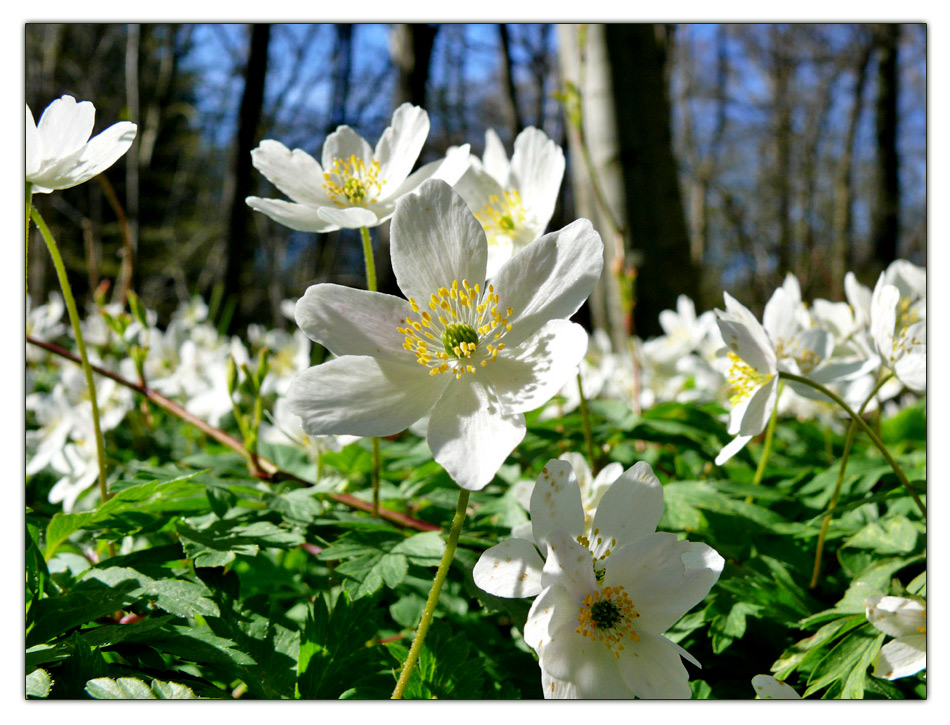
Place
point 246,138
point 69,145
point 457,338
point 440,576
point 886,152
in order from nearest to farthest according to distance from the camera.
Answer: point 440,576 < point 457,338 < point 69,145 < point 886,152 < point 246,138

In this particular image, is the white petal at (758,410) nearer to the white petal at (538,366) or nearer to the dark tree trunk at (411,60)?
the white petal at (538,366)

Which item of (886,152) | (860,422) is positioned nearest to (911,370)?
(860,422)

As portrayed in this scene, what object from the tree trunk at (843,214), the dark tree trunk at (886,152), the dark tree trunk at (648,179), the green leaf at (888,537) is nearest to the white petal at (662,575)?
the green leaf at (888,537)

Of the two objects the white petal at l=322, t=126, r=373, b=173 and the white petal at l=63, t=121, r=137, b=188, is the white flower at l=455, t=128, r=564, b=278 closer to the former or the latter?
the white petal at l=322, t=126, r=373, b=173

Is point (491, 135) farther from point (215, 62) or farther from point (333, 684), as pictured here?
point (215, 62)

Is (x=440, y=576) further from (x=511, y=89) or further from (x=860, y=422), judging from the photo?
(x=511, y=89)

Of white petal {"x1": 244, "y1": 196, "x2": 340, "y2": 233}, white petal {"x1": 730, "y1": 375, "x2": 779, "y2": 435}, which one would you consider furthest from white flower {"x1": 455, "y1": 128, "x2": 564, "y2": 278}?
white petal {"x1": 730, "y1": 375, "x2": 779, "y2": 435}
